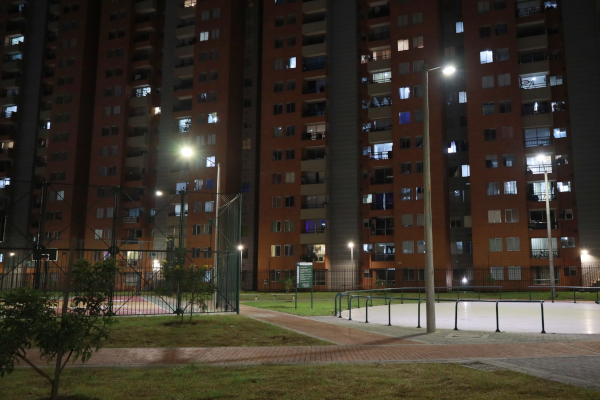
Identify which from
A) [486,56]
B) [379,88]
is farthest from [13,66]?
[486,56]

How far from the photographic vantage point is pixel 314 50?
218 ft

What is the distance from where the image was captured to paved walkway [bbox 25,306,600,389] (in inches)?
428

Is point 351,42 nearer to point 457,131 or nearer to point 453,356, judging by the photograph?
point 457,131

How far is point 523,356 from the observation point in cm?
1209

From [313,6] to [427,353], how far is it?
62.0 meters

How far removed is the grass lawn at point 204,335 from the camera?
49.5 ft

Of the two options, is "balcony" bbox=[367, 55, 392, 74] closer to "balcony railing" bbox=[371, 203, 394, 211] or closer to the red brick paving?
"balcony railing" bbox=[371, 203, 394, 211]

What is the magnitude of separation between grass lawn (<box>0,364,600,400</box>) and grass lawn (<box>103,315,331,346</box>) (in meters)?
4.05

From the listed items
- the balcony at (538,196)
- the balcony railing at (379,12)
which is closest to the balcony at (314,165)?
the balcony railing at (379,12)

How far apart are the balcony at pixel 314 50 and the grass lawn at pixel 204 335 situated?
170 feet

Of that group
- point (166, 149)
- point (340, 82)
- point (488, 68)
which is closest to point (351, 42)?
point (340, 82)

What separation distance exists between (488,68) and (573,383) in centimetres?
5662

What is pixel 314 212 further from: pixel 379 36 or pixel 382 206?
pixel 379 36

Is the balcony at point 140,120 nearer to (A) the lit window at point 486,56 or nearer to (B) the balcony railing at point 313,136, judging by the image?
(B) the balcony railing at point 313,136
